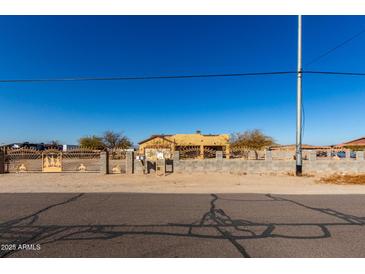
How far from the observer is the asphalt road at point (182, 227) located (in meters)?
4.22

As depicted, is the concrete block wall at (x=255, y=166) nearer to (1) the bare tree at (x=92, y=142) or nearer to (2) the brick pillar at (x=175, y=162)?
(2) the brick pillar at (x=175, y=162)

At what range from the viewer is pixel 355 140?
7425 cm

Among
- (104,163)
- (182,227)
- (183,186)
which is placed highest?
(104,163)

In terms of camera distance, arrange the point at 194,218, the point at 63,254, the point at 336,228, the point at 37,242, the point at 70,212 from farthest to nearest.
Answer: the point at 70,212 → the point at 194,218 → the point at 336,228 → the point at 37,242 → the point at 63,254

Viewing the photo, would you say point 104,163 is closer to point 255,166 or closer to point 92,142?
point 255,166

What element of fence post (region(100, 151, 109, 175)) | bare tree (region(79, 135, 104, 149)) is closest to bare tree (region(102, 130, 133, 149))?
bare tree (region(79, 135, 104, 149))

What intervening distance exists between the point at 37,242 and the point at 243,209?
4901 mm

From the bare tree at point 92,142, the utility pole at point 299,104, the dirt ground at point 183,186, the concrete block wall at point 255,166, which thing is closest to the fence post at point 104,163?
the dirt ground at point 183,186

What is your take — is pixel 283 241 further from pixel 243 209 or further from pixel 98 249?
pixel 98 249

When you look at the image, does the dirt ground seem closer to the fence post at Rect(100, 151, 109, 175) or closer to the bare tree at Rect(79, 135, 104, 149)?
the fence post at Rect(100, 151, 109, 175)

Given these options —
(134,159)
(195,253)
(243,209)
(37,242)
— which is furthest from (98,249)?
(134,159)

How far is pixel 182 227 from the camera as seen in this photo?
17.8 ft

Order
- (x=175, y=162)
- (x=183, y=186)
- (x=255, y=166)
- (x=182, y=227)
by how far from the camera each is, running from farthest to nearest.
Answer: (x=175, y=162) → (x=255, y=166) → (x=183, y=186) → (x=182, y=227)

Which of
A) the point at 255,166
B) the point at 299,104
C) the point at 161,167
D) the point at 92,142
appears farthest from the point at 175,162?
the point at 92,142
